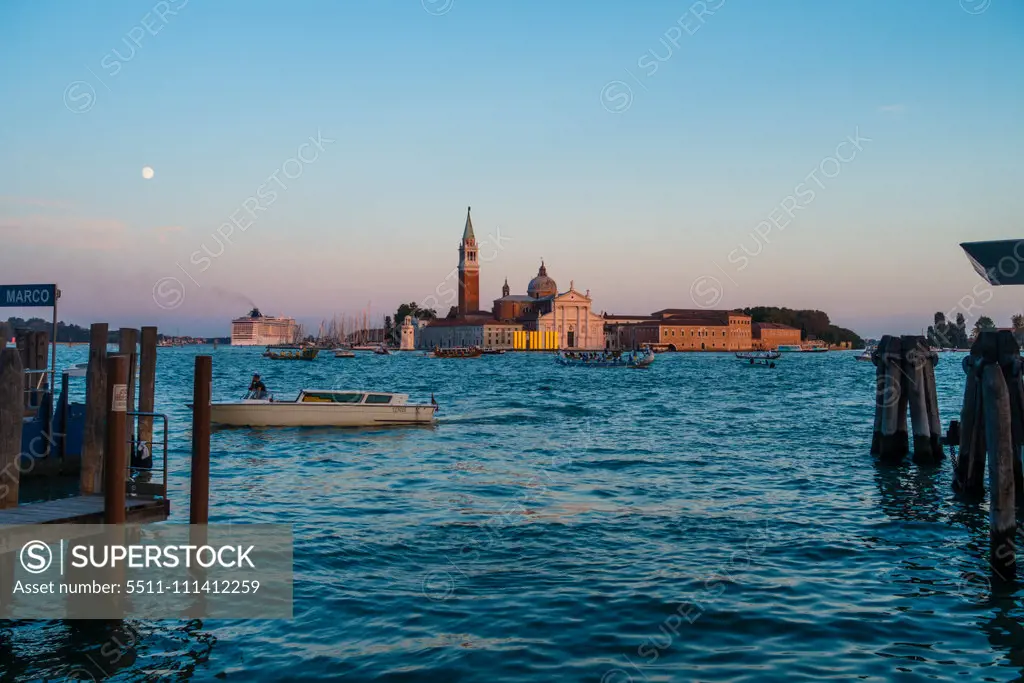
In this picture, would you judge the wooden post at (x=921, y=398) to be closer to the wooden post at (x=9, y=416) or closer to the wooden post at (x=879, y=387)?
the wooden post at (x=879, y=387)

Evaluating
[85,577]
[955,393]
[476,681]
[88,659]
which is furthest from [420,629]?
[955,393]

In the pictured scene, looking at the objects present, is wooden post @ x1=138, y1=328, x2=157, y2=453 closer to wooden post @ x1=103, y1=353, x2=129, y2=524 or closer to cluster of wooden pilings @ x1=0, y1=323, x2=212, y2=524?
cluster of wooden pilings @ x1=0, y1=323, x2=212, y2=524

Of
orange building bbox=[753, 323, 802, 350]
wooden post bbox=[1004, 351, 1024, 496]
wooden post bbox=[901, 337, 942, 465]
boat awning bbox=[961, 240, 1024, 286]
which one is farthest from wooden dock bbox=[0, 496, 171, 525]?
orange building bbox=[753, 323, 802, 350]

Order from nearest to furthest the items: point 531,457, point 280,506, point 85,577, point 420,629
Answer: point 420,629, point 85,577, point 280,506, point 531,457

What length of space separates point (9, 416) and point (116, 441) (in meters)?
1.70

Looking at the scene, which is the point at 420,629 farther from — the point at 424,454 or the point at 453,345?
the point at 453,345

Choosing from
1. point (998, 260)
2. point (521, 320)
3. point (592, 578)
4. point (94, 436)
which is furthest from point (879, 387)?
point (521, 320)

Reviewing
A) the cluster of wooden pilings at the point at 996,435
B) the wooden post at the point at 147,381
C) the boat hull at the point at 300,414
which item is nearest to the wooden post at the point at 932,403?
the cluster of wooden pilings at the point at 996,435

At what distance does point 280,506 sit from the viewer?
1316cm

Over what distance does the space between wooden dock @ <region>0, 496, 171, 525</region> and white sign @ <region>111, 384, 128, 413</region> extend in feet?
3.99

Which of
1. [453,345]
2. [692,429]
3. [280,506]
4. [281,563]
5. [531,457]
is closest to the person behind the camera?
[281,563]

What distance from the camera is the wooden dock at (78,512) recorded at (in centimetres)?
774

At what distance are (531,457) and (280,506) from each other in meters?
7.46

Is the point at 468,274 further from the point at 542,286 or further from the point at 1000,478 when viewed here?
the point at 1000,478
